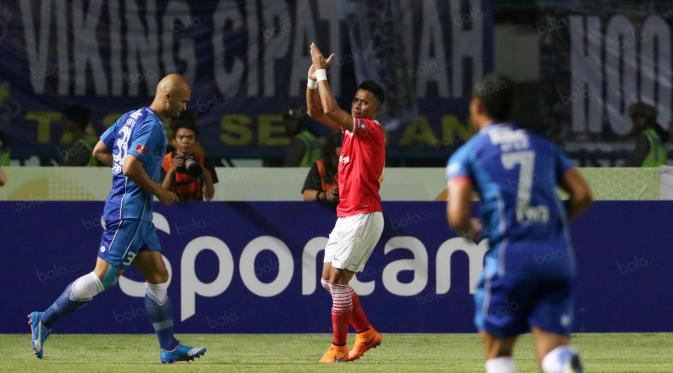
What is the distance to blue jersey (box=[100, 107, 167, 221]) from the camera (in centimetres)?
952

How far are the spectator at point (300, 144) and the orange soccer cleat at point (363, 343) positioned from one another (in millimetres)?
4815

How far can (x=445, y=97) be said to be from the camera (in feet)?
56.2

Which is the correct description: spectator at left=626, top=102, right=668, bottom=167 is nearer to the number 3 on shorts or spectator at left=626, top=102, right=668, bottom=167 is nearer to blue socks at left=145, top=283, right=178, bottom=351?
blue socks at left=145, top=283, right=178, bottom=351

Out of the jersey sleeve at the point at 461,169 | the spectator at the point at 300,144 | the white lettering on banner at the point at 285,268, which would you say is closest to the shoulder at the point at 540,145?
the jersey sleeve at the point at 461,169

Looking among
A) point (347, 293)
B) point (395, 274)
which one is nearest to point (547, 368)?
point (347, 293)

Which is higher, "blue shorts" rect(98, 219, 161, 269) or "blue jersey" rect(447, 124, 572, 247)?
"blue jersey" rect(447, 124, 572, 247)

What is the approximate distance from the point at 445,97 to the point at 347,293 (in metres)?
7.20

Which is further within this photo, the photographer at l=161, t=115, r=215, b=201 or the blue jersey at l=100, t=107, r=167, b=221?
the photographer at l=161, t=115, r=215, b=201

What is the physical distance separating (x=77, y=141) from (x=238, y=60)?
263 centimetres

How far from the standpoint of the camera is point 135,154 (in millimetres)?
9453

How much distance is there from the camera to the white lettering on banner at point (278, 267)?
12344 millimetres

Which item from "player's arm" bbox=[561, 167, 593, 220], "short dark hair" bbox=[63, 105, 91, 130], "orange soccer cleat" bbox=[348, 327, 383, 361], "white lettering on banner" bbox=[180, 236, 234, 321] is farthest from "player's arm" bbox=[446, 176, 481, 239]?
"short dark hair" bbox=[63, 105, 91, 130]

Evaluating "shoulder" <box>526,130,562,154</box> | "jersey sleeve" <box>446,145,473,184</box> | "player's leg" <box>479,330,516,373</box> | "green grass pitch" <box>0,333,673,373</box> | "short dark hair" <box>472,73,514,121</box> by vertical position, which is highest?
"short dark hair" <box>472,73,514,121</box>

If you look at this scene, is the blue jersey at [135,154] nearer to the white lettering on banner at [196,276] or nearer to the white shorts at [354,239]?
the white shorts at [354,239]
